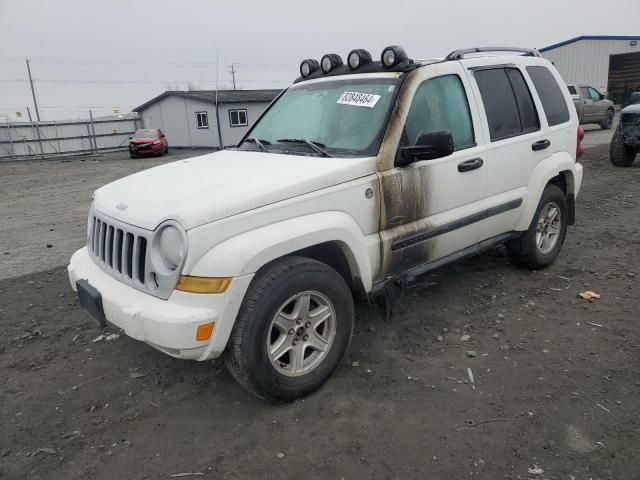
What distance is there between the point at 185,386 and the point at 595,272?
3.95 m

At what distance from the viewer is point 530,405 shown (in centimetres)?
295

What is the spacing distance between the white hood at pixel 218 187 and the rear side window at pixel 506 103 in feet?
4.71

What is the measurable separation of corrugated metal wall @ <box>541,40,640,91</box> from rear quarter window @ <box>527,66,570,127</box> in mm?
31802

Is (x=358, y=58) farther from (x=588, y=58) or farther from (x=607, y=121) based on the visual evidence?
(x=588, y=58)

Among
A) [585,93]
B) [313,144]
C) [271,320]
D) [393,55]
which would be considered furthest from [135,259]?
[585,93]

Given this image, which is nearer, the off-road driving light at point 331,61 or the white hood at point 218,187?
the white hood at point 218,187

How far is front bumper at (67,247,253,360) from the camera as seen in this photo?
2.57m

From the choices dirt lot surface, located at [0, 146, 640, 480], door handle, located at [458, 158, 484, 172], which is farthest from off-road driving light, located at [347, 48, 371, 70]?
dirt lot surface, located at [0, 146, 640, 480]

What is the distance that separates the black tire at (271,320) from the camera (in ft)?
8.96

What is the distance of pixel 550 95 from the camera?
4.69 metres

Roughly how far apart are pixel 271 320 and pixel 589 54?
126 feet

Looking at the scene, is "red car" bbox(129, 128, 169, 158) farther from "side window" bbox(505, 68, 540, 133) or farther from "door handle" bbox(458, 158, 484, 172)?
"door handle" bbox(458, 158, 484, 172)

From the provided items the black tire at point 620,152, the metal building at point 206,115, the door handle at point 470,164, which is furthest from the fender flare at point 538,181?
the metal building at point 206,115

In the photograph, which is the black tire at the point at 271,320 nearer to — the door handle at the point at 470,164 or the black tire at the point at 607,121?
the door handle at the point at 470,164
